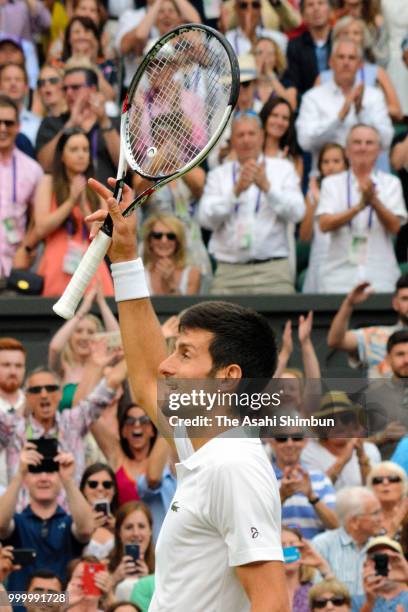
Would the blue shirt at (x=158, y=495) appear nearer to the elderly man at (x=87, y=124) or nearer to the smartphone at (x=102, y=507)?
the smartphone at (x=102, y=507)

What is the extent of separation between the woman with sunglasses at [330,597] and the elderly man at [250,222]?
3075 mm

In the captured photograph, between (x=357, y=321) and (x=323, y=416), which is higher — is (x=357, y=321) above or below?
above

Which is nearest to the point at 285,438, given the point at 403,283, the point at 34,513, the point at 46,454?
the point at 46,454

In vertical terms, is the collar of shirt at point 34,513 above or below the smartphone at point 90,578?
above

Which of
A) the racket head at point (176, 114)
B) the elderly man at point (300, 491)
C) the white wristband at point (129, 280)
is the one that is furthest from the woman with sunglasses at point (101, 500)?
the white wristband at point (129, 280)

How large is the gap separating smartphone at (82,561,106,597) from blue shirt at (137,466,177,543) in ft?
2.67

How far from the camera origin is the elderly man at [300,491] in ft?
24.0

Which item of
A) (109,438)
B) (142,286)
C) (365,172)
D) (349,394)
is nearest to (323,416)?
(349,394)

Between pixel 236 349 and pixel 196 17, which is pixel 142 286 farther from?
pixel 196 17

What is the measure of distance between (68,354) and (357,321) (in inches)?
Answer: 73.5

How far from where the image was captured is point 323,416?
791cm

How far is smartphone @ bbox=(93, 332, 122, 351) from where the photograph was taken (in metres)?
8.34

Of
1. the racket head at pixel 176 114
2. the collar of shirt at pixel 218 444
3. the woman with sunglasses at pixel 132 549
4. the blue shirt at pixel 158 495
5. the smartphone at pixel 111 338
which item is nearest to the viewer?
the collar of shirt at pixel 218 444

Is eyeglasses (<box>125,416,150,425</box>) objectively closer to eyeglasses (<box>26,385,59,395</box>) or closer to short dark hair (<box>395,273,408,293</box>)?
eyeglasses (<box>26,385,59,395</box>)
